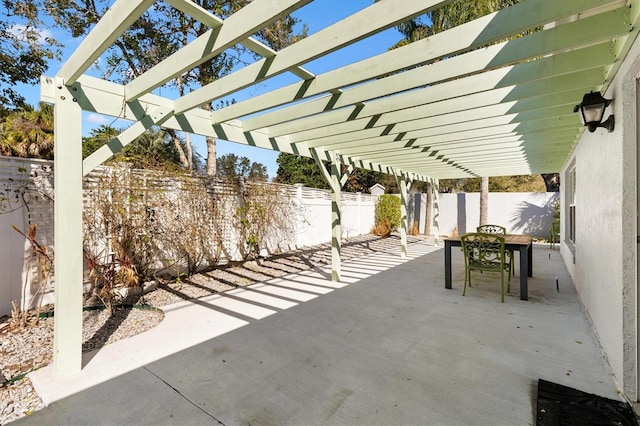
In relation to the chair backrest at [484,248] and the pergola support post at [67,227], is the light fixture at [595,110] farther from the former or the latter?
the pergola support post at [67,227]

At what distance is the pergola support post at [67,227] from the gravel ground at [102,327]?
35 cm

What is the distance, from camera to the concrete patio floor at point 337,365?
2.20m

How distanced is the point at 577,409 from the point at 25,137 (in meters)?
10.3

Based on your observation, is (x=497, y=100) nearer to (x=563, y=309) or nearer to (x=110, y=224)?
(x=563, y=309)

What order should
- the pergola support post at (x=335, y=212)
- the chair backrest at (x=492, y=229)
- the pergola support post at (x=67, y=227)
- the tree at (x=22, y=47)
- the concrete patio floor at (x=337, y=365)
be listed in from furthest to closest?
1. the chair backrest at (x=492, y=229)
2. the pergola support post at (x=335, y=212)
3. the tree at (x=22, y=47)
4. the pergola support post at (x=67, y=227)
5. the concrete patio floor at (x=337, y=365)

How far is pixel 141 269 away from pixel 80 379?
8.77ft

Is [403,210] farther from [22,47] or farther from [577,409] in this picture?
[22,47]

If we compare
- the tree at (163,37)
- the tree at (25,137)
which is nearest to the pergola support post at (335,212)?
the tree at (163,37)

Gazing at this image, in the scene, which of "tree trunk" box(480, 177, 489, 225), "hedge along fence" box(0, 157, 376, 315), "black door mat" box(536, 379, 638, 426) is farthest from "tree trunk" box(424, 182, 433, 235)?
"black door mat" box(536, 379, 638, 426)

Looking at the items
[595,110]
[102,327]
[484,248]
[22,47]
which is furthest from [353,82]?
[22,47]

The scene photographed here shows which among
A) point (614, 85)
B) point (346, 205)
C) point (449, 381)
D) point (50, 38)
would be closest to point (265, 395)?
point (449, 381)

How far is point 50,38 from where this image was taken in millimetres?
Result: 6445

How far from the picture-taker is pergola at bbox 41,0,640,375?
2.04 metres

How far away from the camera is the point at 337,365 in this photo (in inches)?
111
